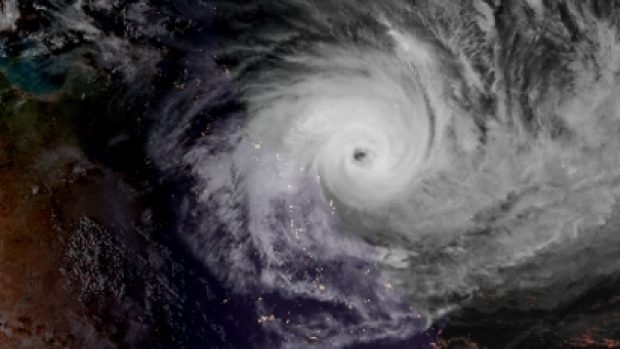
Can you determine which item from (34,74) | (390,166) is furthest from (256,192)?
(34,74)

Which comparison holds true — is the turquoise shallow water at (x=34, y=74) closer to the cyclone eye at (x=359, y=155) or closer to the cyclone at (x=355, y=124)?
the cyclone at (x=355, y=124)

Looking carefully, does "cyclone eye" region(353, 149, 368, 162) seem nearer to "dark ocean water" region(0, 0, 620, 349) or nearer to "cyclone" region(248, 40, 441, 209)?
"cyclone" region(248, 40, 441, 209)

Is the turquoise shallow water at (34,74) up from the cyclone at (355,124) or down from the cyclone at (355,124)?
down

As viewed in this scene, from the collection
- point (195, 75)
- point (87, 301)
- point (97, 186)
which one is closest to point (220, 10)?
point (195, 75)

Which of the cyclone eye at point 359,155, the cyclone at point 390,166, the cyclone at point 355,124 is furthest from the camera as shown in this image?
the cyclone eye at point 359,155

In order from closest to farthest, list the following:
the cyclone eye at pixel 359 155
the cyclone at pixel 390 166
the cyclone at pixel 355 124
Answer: the cyclone at pixel 390 166
the cyclone at pixel 355 124
the cyclone eye at pixel 359 155

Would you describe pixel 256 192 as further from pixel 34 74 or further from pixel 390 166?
pixel 34 74

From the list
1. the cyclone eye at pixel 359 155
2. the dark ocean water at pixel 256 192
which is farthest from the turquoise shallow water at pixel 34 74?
the cyclone eye at pixel 359 155

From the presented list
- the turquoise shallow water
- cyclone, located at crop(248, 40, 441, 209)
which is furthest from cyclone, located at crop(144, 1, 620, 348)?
the turquoise shallow water

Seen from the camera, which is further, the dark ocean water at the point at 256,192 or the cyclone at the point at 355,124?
the cyclone at the point at 355,124
